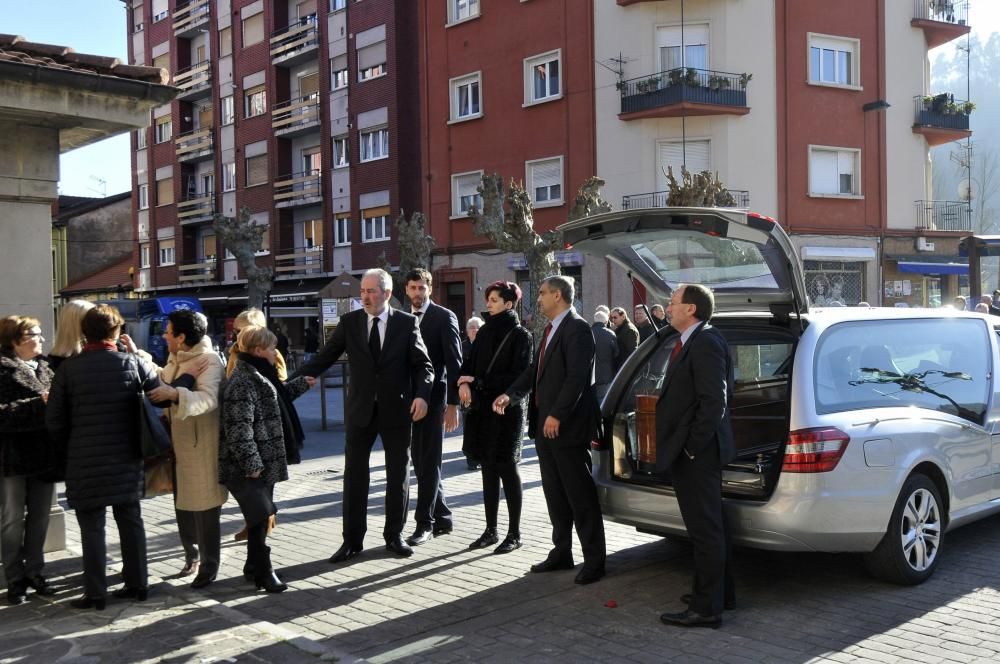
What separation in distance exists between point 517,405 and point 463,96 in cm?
2624

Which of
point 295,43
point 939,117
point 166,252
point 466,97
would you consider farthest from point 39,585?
point 166,252

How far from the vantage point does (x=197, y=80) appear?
4572 cm

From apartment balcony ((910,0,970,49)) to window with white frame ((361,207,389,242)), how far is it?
720 inches

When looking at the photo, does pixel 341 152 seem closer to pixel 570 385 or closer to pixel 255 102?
pixel 255 102

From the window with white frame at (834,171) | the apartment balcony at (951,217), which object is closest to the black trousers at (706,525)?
the window with white frame at (834,171)

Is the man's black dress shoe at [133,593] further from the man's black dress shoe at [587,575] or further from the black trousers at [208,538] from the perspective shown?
the man's black dress shoe at [587,575]

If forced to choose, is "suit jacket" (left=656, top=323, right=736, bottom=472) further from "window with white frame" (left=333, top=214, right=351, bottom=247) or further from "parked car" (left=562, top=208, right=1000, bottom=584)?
"window with white frame" (left=333, top=214, right=351, bottom=247)

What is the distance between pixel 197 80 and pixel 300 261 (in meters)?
11.8

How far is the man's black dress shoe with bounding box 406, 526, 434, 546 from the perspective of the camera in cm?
715

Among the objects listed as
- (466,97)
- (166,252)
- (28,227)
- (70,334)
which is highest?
(466,97)

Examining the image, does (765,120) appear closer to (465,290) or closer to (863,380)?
(465,290)

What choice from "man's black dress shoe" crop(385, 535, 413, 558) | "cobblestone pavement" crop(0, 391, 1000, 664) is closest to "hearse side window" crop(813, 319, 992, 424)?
"cobblestone pavement" crop(0, 391, 1000, 664)

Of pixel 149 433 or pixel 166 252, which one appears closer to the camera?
pixel 149 433

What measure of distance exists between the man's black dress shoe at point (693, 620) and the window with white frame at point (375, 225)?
31.1 meters
